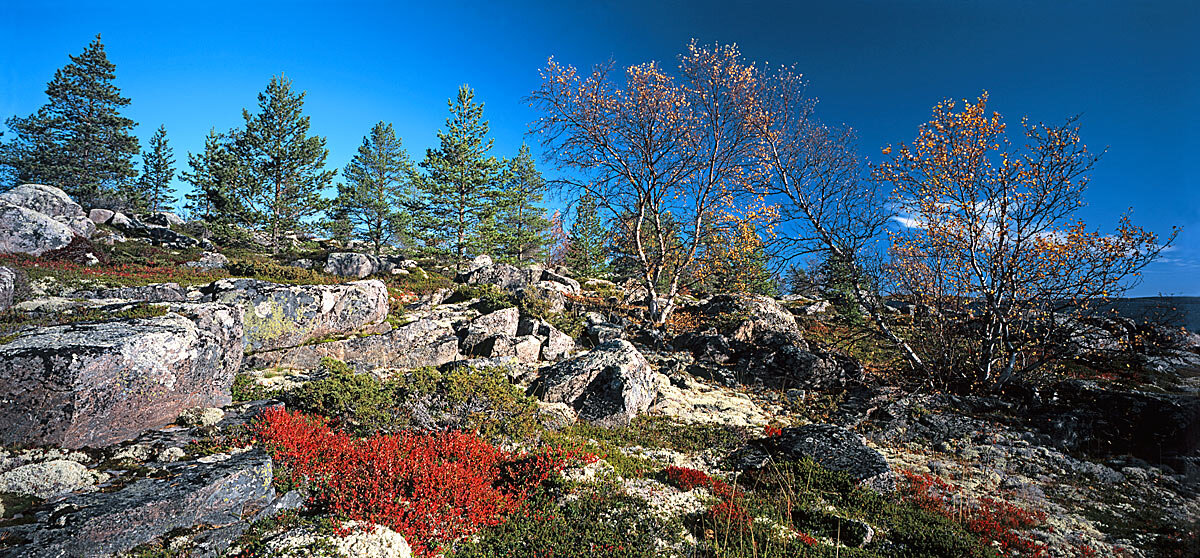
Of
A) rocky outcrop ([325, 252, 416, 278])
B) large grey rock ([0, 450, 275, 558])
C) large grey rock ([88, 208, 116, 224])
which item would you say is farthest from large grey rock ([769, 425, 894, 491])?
large grey rock ([88, 208, 116, 224])

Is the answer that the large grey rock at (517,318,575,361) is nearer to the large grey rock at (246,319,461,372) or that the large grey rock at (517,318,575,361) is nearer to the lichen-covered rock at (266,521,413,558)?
the large grey rock at (246,319,461,372)

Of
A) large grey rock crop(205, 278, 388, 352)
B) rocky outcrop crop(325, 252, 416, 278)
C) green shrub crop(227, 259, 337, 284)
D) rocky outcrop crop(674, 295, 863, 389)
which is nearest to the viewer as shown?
large grey rock crop(205, 278, 388, 352)

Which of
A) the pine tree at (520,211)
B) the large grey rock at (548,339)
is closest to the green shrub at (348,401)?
the large grey rock at (548,339)

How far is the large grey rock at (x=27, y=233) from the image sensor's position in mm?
21531

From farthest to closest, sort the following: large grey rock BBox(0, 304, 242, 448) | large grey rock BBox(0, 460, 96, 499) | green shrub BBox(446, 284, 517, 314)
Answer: green shrub BBox(446, 284, 517, 314)
large grey rock BBox(0, 304, 242, 448)
large grey rock BBox(0, 460, 96, 499)

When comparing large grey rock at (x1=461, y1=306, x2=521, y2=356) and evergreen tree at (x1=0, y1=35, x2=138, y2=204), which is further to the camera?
evergreen tree at (x1=0, y1=35, x2=138, y2=204)

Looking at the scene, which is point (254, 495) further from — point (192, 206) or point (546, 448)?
point (192, 206)

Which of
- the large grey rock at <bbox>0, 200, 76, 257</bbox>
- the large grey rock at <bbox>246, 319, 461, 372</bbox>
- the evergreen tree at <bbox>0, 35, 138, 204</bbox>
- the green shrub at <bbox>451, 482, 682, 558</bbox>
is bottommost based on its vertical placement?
the green shrub at <bbox>451, 482, 682, 558</bbox>

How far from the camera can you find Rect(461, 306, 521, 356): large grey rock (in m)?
14.9

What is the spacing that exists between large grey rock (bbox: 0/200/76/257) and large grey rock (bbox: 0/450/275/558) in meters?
27.3

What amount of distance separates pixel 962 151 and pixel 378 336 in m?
19.4

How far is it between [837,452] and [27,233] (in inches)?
1465

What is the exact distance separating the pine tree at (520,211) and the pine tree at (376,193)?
22.8ft

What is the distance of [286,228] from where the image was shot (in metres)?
32.4
